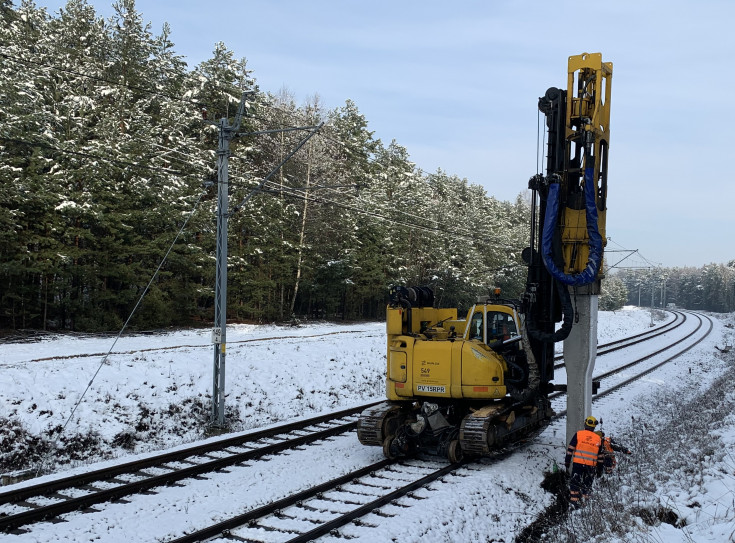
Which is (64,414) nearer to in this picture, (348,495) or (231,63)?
(348,495)

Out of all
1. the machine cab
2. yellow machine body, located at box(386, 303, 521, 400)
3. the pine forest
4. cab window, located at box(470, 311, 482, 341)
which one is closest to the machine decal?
yellow machine body, located at box(386, 303, 521, 400)

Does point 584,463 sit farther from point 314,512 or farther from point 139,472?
point 139,472

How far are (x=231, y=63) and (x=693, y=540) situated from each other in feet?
115

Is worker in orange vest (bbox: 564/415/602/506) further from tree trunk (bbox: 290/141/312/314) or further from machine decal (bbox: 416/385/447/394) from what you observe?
tree trunk (bbox: 290/141/312/314)

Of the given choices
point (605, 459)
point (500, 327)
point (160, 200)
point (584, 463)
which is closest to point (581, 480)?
point (584, 463)

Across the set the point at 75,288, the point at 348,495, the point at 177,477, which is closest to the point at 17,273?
the point at 75,288

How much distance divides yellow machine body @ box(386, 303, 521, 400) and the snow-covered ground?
1513mm

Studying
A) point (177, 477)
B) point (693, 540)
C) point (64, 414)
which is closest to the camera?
point (693, 540)

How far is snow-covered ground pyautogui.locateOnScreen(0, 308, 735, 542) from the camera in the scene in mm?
7965

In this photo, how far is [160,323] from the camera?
28625 millimetres

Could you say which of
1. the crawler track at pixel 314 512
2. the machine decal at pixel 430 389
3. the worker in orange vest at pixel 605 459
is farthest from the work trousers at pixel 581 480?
the machine decal at pixel 430 389

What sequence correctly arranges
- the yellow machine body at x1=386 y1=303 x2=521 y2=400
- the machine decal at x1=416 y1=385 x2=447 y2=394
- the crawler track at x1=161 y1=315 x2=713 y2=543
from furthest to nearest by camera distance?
the machine decal at x1=416 y1=385 x2=447 y2=394 < the yellow machine body at x1=386 y1=303 x2=521 y2=400 < the crawler track at x1=161 y1=315 x2=713 y2=543

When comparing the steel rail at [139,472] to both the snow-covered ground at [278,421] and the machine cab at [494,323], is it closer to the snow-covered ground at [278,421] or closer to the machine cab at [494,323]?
the snow-covered ground at [278,421]

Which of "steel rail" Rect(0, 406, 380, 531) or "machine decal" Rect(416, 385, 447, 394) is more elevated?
"machine decal" Rect(416, 385, 447, 394)
